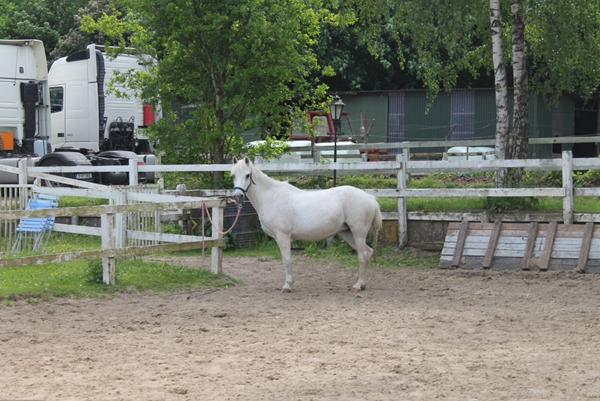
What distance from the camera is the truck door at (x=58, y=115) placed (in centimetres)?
2334

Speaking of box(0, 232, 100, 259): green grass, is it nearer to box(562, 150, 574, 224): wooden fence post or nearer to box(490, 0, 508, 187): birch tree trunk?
box(490, 0, 508, 187): birch tree trunk

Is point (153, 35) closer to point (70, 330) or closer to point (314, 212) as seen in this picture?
point (314, 212)

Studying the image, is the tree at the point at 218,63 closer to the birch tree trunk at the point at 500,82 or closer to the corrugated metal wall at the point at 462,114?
the birch tree trunk at the point at 500,82

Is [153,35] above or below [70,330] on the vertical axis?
above

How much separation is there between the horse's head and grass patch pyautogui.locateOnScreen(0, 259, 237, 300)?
3.88ft

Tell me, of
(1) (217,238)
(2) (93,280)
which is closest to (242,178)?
(1) (217,238)

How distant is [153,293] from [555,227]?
18.9 feet

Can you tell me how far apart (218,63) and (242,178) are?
18.6 feet

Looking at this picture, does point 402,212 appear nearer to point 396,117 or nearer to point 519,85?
point 519,85

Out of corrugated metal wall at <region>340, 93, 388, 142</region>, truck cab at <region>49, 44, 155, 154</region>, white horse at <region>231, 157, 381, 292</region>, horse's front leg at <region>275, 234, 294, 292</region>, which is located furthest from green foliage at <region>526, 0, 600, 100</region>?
corrugated metal wall at <region>340, 93, 388, 142</region>

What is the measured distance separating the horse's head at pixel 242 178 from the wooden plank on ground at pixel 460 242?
3397 millimetres

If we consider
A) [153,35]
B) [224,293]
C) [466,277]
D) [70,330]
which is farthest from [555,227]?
[153,35]

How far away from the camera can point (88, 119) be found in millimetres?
23016

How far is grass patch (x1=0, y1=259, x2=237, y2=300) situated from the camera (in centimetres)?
965
